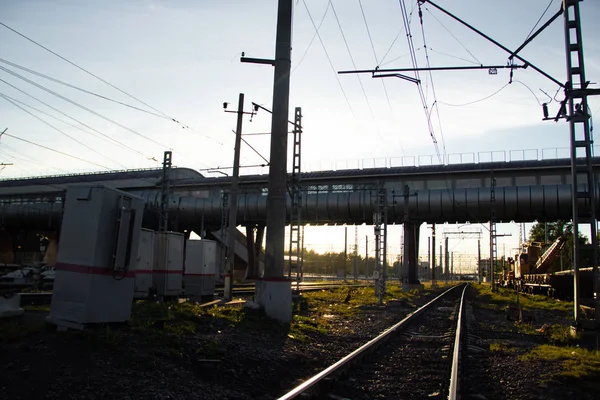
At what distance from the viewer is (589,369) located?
886cm

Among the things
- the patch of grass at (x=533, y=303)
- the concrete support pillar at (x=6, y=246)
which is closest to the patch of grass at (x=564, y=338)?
the patch of grass at (x=533, y=303)

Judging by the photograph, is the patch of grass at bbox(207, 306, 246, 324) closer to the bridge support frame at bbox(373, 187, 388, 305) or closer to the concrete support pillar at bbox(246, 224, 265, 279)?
the bridge support frame at bbox(373, 187, 388, 305)

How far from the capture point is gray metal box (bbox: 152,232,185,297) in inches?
787

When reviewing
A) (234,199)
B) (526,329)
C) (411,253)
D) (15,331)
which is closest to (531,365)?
(526,329)

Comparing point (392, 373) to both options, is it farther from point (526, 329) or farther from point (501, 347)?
point (526, 329)

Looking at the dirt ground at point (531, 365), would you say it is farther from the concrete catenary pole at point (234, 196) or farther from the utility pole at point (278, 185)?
the concrete catenary pole at point (234, 196)

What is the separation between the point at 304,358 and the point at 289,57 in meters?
9.07

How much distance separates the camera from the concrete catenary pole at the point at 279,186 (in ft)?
46.3

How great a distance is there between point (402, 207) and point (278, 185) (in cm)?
2796

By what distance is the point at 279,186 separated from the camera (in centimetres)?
1472

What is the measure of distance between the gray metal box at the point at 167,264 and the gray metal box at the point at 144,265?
0.80m

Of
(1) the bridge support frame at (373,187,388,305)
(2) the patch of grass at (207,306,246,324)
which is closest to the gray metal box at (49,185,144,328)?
(2) the patch of grass at (207,306,246,324)

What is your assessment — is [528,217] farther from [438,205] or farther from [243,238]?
[243,238]

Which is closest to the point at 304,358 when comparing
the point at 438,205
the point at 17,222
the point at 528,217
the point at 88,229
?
the point at 88,229
